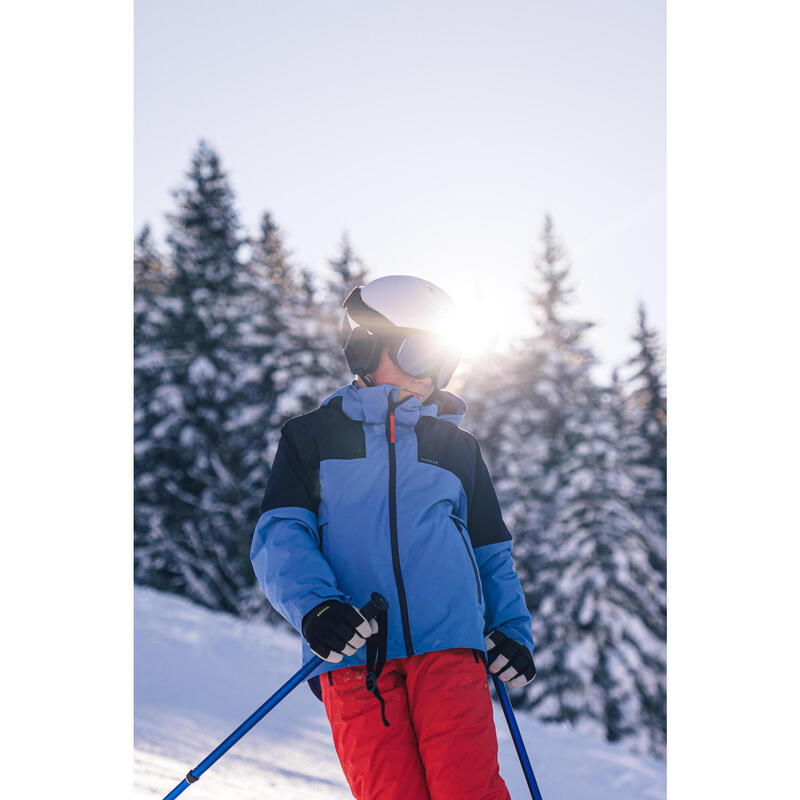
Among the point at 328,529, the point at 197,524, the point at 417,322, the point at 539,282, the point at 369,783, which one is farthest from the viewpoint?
the point at 539,282

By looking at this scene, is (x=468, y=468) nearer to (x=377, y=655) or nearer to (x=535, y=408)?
(x=377, y=655)

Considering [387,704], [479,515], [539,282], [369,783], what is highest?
[539,282]

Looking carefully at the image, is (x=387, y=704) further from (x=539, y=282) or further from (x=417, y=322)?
(x=539, y=282)

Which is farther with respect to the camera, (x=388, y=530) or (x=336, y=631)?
(x=388, y=530)

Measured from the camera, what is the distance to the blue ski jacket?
210cm

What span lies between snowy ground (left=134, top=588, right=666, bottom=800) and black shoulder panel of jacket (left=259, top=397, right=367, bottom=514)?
2298 mm

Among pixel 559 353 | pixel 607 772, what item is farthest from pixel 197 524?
pixel 607 772

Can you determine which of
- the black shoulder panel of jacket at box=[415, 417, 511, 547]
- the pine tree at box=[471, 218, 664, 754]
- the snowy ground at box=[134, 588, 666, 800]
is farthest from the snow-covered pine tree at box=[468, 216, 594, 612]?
the black shoulder panel of jacket at box=[415, 417, 511, 547]

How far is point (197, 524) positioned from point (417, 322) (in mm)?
18297

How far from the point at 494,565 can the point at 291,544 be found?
0.71 meters

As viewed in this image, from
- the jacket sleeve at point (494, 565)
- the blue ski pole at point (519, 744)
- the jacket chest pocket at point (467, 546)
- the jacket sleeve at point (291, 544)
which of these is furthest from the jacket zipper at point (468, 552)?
the jacket sleeve at point (291, 544)

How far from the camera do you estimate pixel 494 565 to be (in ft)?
7.91

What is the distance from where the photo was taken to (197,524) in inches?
768

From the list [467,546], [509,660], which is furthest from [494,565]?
[509,660]
